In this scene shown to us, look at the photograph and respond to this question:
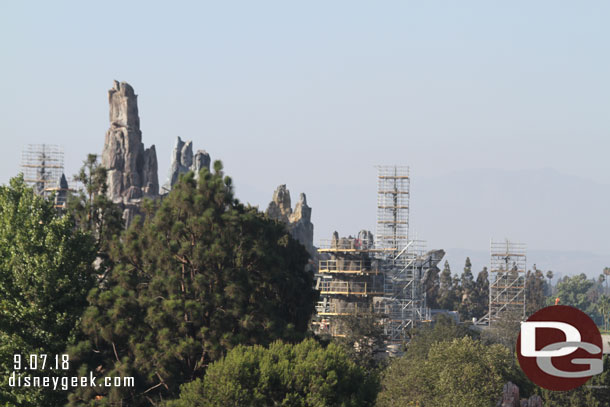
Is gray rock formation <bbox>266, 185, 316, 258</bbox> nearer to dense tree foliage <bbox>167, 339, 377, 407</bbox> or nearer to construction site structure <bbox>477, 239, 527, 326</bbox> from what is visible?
construction site structure <bbox>477, 239, 527, 326</bbox>

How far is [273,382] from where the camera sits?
119 feet

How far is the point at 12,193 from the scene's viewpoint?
47.5m

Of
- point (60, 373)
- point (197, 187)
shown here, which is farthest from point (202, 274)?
point (60, 373)

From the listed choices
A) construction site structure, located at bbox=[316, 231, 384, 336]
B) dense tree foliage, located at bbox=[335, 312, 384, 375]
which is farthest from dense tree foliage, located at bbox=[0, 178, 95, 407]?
construction site structure, located at bbox=[316, 231, 384, 336]

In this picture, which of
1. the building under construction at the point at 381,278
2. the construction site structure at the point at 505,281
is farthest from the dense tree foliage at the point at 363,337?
the construction site structure at the point at 505,281

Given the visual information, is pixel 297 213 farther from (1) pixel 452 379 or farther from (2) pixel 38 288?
(2) pixel 38 288

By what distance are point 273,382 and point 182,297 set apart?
6807mm

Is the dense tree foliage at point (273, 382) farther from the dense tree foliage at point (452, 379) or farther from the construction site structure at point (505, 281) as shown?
the construction site structure at point (505, 281)

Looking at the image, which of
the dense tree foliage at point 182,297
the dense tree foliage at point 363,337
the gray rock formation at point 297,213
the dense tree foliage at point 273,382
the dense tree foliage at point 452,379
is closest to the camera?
the dense tree foliage at point 273,382

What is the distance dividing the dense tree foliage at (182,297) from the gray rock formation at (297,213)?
95790 millimetres

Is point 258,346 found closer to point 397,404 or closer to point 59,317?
point 59,317
